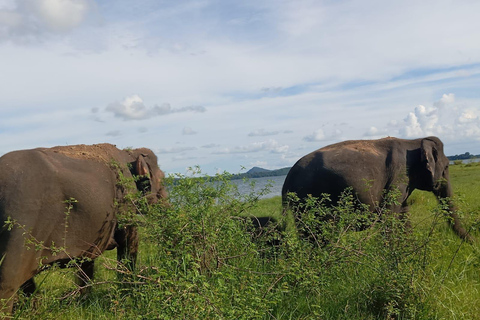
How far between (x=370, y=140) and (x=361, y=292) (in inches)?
171

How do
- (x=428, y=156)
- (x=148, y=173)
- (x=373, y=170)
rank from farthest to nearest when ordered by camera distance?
(x=428, y=156), (x=373, y=170), (x=148, y=173)

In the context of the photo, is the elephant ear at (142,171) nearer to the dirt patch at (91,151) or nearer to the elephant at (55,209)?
the dirt patch at (91,151)

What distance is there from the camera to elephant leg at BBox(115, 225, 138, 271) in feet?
20.3

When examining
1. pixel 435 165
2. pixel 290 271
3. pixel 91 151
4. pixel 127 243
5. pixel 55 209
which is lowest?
pixel 290 271

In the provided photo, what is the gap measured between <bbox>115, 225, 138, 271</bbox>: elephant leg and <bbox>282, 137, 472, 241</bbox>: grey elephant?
2183 millimetres

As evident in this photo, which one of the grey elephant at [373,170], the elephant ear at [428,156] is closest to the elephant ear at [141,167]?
the grey elephant at [373,170]

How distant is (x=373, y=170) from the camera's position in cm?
786

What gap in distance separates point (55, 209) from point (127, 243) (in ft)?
5.69

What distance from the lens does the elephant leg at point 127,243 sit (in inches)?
244

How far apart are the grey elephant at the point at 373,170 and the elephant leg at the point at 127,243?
2.18 metres

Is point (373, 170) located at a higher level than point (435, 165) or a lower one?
higher

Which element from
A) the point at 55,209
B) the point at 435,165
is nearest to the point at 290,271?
the point at 55,209

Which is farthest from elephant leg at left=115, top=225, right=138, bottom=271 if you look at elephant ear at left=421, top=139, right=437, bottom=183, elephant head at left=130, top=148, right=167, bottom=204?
elephant ear at left=421, top=139, right=437, bottom=183

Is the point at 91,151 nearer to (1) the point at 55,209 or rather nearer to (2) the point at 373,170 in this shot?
(1) the point at 55,209
